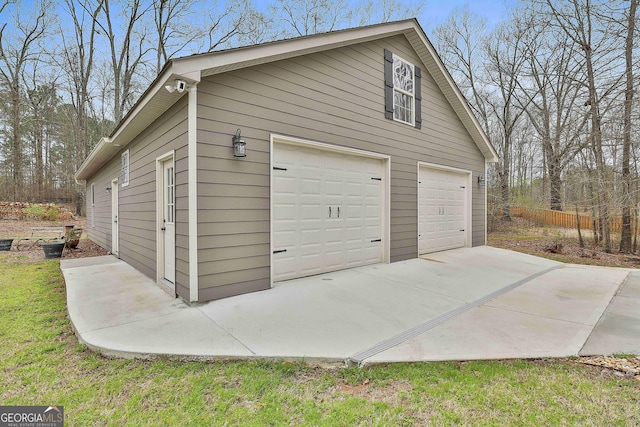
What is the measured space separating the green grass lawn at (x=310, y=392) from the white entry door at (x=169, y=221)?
176 cm

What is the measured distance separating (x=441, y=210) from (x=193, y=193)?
611cm

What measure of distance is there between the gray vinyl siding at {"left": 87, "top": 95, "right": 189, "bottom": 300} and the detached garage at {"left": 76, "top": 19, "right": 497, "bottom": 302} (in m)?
0.03

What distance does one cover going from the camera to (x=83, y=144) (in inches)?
704

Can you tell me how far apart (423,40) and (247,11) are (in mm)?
11060

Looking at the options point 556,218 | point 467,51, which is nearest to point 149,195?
point 556,218

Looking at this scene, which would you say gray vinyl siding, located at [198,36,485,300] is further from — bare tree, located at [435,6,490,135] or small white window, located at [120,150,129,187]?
bare tree, located at [435,6,490,135]

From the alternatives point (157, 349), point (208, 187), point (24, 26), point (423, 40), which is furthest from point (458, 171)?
point (24, 26)

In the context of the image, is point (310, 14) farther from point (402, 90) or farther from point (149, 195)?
point (149, 195)

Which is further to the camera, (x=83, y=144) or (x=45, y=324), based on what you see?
(x=83, y=144)

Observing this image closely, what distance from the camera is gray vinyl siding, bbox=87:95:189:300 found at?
3.89 metres

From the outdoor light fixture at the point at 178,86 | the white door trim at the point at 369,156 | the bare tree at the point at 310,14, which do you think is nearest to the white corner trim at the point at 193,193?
the outdoor light fixture at the point at 178,86

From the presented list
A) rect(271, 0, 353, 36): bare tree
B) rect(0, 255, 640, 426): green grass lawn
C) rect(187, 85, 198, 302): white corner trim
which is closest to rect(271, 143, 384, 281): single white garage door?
rect(187, 85, 198, 302): white corner trim

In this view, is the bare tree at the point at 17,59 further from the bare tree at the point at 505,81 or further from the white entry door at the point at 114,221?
the bare tree at the point at 505,81

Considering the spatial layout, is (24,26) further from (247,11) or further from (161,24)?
(247,11)
